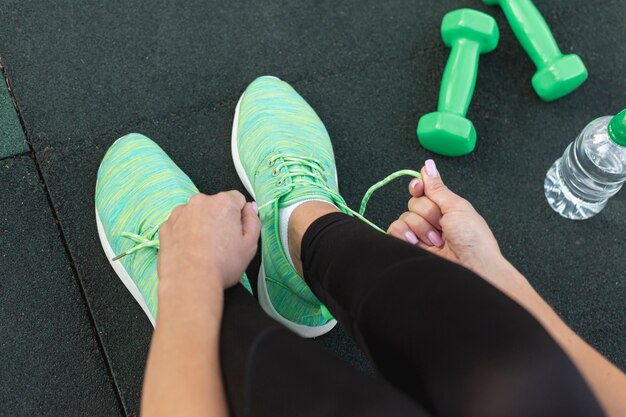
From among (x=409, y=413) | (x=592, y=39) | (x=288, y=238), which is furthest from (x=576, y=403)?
(x=592, y=39)

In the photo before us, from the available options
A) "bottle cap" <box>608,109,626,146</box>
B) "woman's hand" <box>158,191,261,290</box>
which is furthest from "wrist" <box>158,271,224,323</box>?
"bottle cap" <box>608,109,626,146</box>

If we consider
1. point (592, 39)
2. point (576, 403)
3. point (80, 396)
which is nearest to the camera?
point (576, 403)

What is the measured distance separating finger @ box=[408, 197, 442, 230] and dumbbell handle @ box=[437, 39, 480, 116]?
37 cm

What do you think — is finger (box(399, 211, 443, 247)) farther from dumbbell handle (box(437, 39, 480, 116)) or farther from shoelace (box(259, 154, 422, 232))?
dumbbell handle (box(437, 39, 480, 116))

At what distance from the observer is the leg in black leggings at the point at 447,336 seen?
0.50 metres

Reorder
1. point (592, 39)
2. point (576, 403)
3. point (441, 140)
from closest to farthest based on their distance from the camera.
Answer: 1. point (576, 403)
2. point (441, 140)
3. point (592, 39)

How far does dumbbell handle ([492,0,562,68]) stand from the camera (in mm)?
1124

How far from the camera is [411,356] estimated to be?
1.88 ft

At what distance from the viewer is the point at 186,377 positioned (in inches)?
21.8

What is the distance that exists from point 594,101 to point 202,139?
86cm

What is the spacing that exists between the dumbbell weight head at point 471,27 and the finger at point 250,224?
0.65 meters

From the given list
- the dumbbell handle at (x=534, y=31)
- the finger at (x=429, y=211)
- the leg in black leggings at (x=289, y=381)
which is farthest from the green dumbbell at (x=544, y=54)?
the leg in black leggings at (x=289, y=381)

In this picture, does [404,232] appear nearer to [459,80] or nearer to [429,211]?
[429,211]

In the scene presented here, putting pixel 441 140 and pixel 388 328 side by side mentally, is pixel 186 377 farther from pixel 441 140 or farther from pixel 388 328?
pixel 441 140
